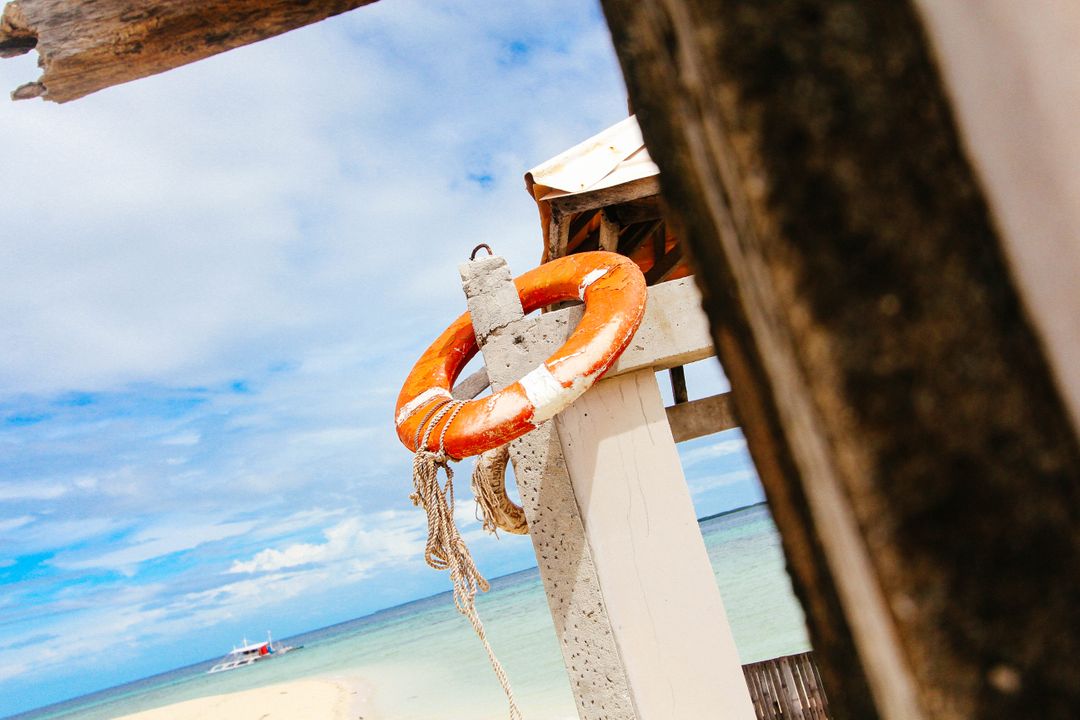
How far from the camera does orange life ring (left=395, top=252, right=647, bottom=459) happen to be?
2527mm

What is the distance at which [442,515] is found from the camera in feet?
9.23

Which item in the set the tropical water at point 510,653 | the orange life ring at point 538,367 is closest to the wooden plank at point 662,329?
the orange life ring at point 538,367

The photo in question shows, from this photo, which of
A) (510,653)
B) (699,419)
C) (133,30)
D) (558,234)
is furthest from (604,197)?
(510,653)

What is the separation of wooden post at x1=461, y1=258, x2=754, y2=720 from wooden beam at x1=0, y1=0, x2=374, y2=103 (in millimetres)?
1747

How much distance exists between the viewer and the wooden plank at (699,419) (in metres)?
4.16

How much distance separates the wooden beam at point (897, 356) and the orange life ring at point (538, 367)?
6.71 ft

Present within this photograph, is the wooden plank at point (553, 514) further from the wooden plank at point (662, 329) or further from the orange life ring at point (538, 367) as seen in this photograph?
the orange life ring at point (538, 367)

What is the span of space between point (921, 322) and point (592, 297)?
2.40m

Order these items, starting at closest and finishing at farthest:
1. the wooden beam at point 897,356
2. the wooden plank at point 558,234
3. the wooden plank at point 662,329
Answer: the wooden beam at point 897,356 → the wooden plank at point 662,329 → the wooden plank at point 558,234

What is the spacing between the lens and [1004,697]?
17.6 inches

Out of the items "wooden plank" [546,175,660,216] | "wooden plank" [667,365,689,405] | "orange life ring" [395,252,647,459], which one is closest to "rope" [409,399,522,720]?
"orange life ring" [395,252,647,459]

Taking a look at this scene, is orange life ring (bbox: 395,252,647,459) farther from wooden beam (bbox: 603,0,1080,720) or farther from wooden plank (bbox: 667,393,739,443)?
wooden beam (bbox: 603,0,1080,720)

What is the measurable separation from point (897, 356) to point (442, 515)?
251cm

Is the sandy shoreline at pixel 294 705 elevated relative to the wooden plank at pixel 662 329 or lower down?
lower down
